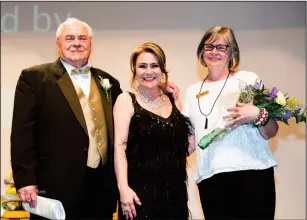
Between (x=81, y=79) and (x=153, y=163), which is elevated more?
(x=81, y=79)

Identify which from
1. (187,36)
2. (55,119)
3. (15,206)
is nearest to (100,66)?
(187,36)

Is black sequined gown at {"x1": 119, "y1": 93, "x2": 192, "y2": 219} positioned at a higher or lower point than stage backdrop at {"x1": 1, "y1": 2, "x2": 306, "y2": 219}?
lower

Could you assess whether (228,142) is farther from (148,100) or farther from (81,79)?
(81,79)

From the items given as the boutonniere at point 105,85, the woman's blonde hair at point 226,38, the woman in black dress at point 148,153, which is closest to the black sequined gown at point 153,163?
the woman in black dress at point 148,153

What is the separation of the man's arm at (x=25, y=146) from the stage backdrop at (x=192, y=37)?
5.96 ft

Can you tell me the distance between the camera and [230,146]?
288 cm

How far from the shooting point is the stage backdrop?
15.1 feet

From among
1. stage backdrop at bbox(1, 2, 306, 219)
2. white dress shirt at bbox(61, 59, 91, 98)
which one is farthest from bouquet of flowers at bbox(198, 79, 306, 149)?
stage backdrop at bbox(1, 2, 306, 219)

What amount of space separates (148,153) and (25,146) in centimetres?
75

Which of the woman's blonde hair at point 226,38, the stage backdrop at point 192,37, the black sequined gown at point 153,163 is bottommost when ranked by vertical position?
the black sequined gown at point 153,163

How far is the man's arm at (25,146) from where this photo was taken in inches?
114

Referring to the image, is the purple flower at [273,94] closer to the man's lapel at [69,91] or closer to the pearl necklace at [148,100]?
the pearl necklace at [148,100]

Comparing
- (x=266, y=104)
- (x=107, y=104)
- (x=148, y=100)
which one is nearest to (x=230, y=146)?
(x=266, y=104)

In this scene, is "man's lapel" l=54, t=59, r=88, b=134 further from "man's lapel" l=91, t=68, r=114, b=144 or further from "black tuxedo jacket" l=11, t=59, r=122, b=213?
"man's lapel" l=91, t=68, r=114, b=144
